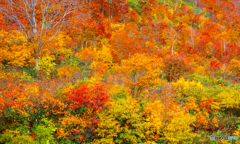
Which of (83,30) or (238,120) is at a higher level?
(83,30)

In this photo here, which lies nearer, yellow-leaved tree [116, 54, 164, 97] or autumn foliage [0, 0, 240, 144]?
autumn foliage [0, 0, 240, 144]

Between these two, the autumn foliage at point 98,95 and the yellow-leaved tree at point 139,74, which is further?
the yellow-leaved tree at point 139,74

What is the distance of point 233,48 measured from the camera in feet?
114

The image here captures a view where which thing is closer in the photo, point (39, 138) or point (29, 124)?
point (39, 138)

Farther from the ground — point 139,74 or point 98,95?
point 139,74

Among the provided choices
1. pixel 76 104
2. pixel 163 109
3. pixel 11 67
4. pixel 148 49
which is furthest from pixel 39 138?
pixel 148 49

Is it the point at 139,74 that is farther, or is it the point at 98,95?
the point at 139,74

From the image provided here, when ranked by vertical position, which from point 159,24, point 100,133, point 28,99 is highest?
point 159,24

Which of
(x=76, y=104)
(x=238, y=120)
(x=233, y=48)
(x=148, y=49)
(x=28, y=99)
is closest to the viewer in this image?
(x=28, y=99)

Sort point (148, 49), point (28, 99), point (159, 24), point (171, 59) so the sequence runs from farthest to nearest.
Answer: point (159, 24), point (148, 49), point (171, 59), point (28, 99)

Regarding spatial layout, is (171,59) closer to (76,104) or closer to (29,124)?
(76,104)

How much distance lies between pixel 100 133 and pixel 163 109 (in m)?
3.72

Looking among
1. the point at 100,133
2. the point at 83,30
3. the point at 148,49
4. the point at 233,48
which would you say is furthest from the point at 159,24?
the point at 100,133

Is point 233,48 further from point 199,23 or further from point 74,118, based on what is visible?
point 74,118
